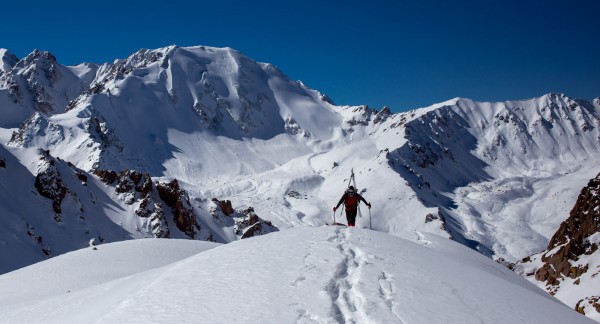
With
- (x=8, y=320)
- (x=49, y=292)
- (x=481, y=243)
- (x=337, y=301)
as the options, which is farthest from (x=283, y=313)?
(x=481, y=243)

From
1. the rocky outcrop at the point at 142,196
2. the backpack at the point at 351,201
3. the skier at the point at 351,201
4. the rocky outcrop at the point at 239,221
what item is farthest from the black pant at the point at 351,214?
the rocky outcrop at the point at 239,221

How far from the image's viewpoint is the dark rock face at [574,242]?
62.6m

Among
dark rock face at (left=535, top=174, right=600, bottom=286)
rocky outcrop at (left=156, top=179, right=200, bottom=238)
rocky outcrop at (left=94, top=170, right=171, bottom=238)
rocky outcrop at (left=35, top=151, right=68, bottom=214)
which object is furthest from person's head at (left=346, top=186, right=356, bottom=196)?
rocky outcrop at (left=156, top=179, right=200, bottom=238)

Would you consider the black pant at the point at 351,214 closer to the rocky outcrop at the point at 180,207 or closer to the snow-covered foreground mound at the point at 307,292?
the snow-covered foreground mound at the point at 307,292

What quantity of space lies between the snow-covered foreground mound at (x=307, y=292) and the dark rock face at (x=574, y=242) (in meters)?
55.7

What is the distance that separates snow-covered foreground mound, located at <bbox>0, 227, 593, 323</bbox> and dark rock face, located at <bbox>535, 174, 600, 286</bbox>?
5567cm

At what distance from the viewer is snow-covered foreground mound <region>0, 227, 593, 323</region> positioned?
914 centimetres

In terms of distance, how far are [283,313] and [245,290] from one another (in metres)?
1.48

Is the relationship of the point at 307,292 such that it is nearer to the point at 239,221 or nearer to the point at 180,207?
the point at 180,207

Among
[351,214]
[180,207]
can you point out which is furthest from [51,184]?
[351,214]

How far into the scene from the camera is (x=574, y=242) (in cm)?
6506

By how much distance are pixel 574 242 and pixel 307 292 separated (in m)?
65.5

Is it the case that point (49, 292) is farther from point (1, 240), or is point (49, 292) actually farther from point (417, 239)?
point (1, 240)

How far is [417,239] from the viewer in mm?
22312
